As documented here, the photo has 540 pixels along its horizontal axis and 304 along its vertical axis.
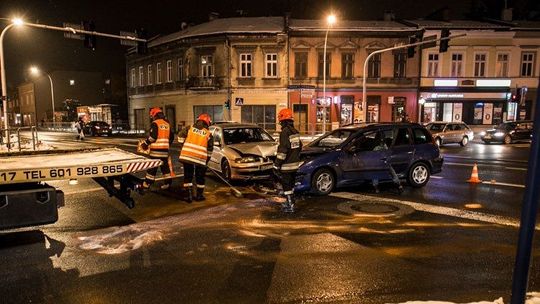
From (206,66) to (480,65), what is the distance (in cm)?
2375

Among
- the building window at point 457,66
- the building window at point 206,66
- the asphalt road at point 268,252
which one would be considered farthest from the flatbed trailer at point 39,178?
the building window at point 457,66

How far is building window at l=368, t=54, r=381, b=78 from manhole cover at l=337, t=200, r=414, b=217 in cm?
2809

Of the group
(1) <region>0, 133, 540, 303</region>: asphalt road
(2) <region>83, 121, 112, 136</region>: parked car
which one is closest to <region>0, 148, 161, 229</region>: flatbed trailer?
(1) <region>0, 133, 540, 303</region>: asphalt road

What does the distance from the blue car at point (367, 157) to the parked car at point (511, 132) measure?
18261 mm

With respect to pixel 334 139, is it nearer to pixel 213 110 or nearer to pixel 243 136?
pixel 243 136

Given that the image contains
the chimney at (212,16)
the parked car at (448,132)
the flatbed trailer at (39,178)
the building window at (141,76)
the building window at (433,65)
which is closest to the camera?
the flatbed trailer at (39,178)

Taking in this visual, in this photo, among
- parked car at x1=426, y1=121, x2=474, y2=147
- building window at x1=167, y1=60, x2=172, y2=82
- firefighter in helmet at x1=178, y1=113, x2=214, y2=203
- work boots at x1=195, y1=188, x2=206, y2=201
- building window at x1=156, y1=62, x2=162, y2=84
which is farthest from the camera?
building window at x1=156, y1=62, x2=162, y2=84

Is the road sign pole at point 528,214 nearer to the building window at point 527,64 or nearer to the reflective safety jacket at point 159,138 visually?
the reflective safety jacket at point 159,138

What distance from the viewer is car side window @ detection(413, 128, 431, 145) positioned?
1066 centimetres

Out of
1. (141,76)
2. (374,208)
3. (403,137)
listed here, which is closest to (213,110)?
(141,76)

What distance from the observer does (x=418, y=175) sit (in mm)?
10656

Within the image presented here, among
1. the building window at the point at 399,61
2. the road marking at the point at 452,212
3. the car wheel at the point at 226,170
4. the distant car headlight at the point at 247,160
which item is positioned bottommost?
the road marking at the point at 452,212

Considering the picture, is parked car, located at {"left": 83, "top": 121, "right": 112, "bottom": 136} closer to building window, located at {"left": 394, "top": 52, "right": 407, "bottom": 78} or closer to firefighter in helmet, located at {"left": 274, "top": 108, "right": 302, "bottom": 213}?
building window, located at {"left": 394, "top": 52, "right": 407, "bottom": 78}

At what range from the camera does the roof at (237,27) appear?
1345 inches
